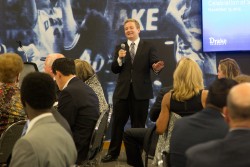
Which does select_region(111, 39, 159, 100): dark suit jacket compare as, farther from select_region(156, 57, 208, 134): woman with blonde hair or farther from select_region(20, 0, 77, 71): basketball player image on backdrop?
select_region(156, 57, 208, 134): woman with blonde hair

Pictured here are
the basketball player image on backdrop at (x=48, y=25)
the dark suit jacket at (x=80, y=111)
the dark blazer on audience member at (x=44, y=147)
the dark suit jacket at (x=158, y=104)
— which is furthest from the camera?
the basketball player image on backdrop at (x=48, y=25)

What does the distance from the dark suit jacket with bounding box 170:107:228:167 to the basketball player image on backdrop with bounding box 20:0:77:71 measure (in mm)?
4163

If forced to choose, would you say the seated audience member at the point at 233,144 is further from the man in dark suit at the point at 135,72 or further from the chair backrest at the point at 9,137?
the man in dark suit at the point at 135,72

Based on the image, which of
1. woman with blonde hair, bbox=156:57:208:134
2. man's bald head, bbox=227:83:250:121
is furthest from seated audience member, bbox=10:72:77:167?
woman with blonde hair, bbox=156:57:208:134

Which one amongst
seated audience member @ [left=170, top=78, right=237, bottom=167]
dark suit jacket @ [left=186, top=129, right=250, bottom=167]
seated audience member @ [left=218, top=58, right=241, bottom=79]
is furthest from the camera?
seated audience member @ [left=218, top=58, right=241, bottom=79]

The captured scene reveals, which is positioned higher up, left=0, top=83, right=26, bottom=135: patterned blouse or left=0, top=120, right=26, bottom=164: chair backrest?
left=0, top=83, right=26, bottom=135: patterned blouse

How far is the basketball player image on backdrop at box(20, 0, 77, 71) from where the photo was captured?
646 centimetres

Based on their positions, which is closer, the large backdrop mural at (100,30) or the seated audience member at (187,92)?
the seated audience member at (187,92)

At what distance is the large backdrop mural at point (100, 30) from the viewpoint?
638cm

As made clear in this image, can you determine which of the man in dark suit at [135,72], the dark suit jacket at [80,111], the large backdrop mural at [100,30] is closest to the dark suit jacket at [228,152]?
the dark suit jacket at [80,111]

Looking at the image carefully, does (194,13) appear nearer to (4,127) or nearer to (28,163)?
(4,127)

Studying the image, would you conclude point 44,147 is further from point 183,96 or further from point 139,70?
point 139,70

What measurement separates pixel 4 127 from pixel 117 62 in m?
2.12

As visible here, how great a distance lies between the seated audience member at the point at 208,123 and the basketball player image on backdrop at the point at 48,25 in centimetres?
416
